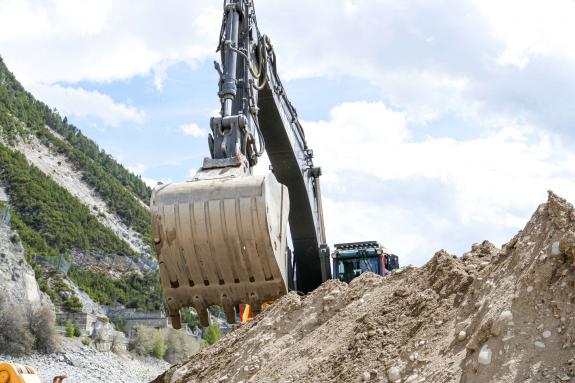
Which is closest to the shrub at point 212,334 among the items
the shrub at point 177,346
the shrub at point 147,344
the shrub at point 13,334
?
the shrub at point 177,346

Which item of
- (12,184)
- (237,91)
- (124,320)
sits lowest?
(124,320)

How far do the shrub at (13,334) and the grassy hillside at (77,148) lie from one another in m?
52.7

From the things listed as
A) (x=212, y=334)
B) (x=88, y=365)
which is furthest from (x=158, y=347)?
(x=88, y=365)

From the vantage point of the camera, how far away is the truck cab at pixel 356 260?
14.0 m

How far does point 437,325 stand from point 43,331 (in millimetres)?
43374

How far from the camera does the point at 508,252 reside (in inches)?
214

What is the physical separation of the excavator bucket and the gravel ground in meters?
29.2

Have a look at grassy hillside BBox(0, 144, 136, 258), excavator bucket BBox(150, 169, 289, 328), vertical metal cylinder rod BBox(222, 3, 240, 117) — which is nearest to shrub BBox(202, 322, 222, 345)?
grassy hillside BBox(0, 144, 136, 258)

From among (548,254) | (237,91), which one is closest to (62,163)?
(237,91)

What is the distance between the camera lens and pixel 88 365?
4603 cm

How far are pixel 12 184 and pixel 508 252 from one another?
81280 mm

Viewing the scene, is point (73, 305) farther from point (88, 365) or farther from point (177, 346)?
point (88, 365)

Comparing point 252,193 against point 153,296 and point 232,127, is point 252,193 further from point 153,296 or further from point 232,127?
point 153,296

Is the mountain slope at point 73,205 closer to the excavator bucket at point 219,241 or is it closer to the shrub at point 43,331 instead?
the shrub at point 43,331
